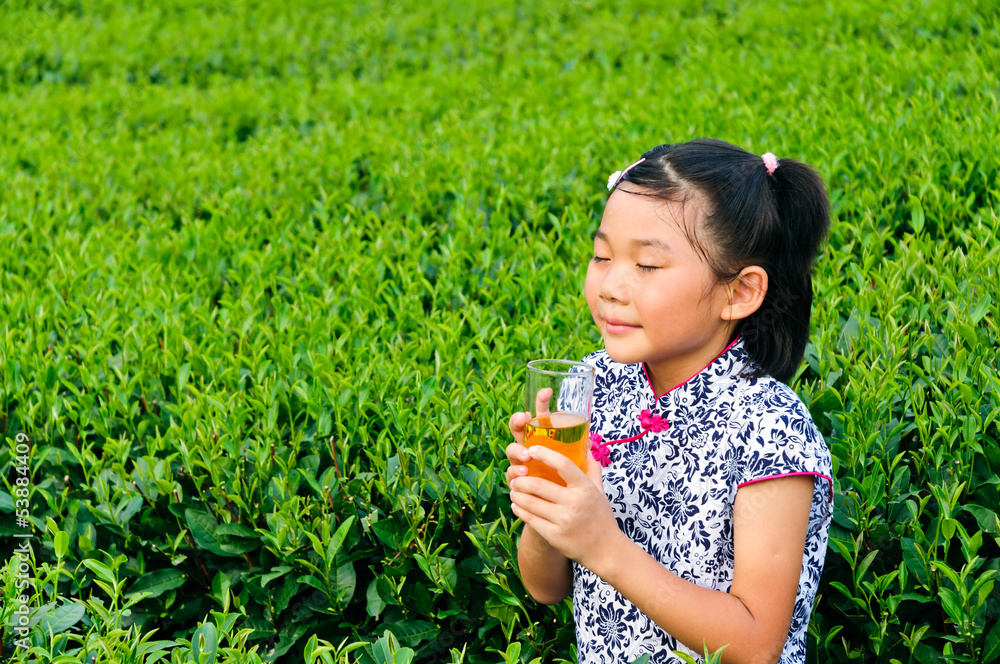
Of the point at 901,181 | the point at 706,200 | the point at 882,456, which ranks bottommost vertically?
the point at 882,456

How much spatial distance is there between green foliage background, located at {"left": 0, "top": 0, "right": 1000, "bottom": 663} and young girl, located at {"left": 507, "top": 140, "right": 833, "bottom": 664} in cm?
44

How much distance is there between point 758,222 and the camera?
1.74 metres

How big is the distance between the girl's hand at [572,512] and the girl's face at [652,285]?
291 mm

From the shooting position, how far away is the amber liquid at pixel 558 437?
62.0 inches

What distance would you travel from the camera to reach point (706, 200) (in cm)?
171

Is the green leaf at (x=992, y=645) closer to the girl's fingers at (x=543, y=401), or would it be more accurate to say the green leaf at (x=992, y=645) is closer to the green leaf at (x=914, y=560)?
the green leaf at (x=914, y=560)

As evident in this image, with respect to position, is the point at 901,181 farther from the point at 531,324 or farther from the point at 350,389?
the point at 350,389

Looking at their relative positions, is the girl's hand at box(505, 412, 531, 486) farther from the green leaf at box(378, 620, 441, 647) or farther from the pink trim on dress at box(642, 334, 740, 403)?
the green leaf at box(378, 620, 441, 647)

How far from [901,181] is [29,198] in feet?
14.4

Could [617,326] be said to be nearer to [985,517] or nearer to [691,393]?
[691,393]

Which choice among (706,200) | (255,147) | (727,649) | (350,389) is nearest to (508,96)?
(255,147)

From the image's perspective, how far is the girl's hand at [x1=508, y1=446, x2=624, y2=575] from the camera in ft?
5.03

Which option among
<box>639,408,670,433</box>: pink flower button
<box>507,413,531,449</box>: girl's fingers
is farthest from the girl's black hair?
<box>507,413,531,449</box>: girl's fingers

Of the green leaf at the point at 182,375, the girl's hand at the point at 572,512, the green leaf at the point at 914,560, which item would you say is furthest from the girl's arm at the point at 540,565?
the green leaf at the point at 182,375
